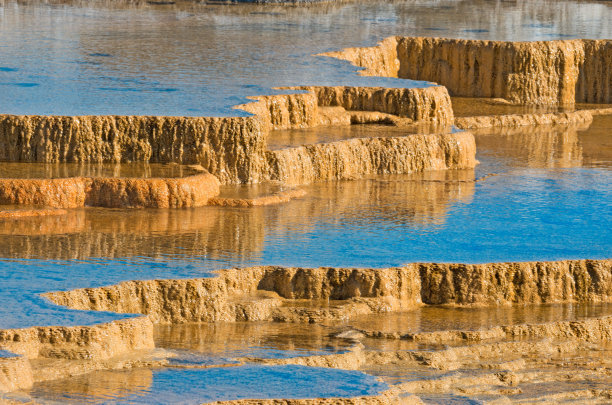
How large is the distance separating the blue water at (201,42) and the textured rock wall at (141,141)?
0.50 meters

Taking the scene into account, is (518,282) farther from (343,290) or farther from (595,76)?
(595,76)

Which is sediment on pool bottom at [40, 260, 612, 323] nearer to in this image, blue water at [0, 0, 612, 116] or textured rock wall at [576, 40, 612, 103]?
blue water at [0, 0, 612, 116]

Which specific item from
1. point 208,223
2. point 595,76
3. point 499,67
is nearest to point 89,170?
point 208,223

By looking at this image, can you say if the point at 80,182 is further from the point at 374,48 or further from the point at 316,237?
the point at 374,48

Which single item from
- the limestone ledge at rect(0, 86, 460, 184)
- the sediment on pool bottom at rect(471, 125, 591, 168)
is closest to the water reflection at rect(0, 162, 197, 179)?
the limestone ledge at rect(0, 86, 460, 184)

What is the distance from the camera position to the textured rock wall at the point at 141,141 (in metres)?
18.5

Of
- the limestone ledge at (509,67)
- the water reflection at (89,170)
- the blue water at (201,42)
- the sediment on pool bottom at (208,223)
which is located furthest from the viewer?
the limestone ledge at (509,67)

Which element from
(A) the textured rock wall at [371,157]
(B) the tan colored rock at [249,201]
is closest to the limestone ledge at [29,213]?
(B) the tan colored rock at [249,201]

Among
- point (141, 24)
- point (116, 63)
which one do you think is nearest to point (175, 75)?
point (116, 63)

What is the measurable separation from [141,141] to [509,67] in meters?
13.2

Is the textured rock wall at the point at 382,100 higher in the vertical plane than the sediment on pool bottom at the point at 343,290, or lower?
higher

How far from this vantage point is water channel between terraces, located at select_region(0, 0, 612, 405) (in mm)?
11797

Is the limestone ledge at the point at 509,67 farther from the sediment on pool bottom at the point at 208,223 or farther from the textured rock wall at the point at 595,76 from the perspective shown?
the sediment on pool bottom at the point at 208,223

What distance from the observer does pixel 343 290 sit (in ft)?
47.5
